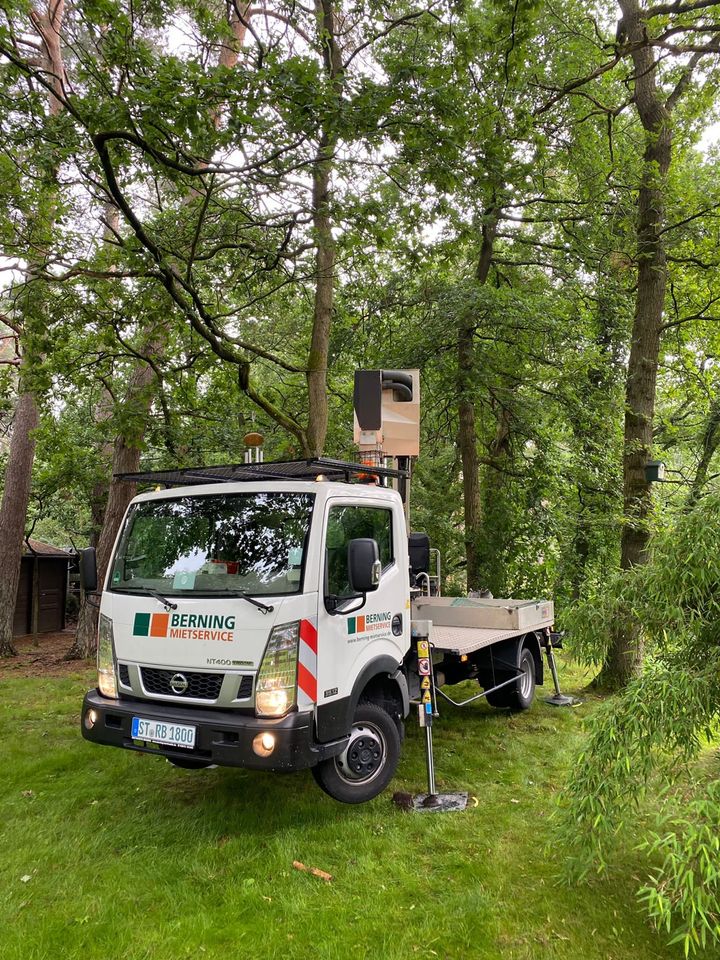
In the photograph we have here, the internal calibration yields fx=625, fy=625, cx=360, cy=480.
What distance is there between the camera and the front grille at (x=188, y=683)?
12.6ft

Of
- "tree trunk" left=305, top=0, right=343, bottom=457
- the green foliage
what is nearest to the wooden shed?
"tree trunk" left=305, top=0, right=343, bottom=457

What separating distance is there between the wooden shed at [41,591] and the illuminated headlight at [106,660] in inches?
454

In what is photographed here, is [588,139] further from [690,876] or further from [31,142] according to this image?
[690,876]

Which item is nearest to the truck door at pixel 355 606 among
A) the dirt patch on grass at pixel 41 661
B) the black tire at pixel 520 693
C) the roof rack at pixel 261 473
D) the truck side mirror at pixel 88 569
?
the roof rack at pixel 261 473

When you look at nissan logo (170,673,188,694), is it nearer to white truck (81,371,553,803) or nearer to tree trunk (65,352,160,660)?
white truck (81,371,553,803)

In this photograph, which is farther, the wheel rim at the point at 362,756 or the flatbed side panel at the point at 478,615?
the flatbed side panel at the point at 478,615

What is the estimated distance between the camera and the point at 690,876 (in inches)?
92.3

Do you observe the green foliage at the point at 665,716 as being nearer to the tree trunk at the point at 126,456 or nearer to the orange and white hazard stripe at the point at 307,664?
the orange and white hazard stripe at the point at 307,664

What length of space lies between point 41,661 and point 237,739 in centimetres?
902

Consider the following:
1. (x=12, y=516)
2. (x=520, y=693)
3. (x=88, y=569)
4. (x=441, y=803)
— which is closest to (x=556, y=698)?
(x=520, y=693)

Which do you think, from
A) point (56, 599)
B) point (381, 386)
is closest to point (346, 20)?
point (381, 386)

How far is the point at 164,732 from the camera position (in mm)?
3795

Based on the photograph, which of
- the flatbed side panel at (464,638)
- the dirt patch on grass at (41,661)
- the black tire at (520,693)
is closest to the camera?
the flatbed side panel at (464,638)

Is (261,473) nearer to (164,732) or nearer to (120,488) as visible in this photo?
(164,732)
